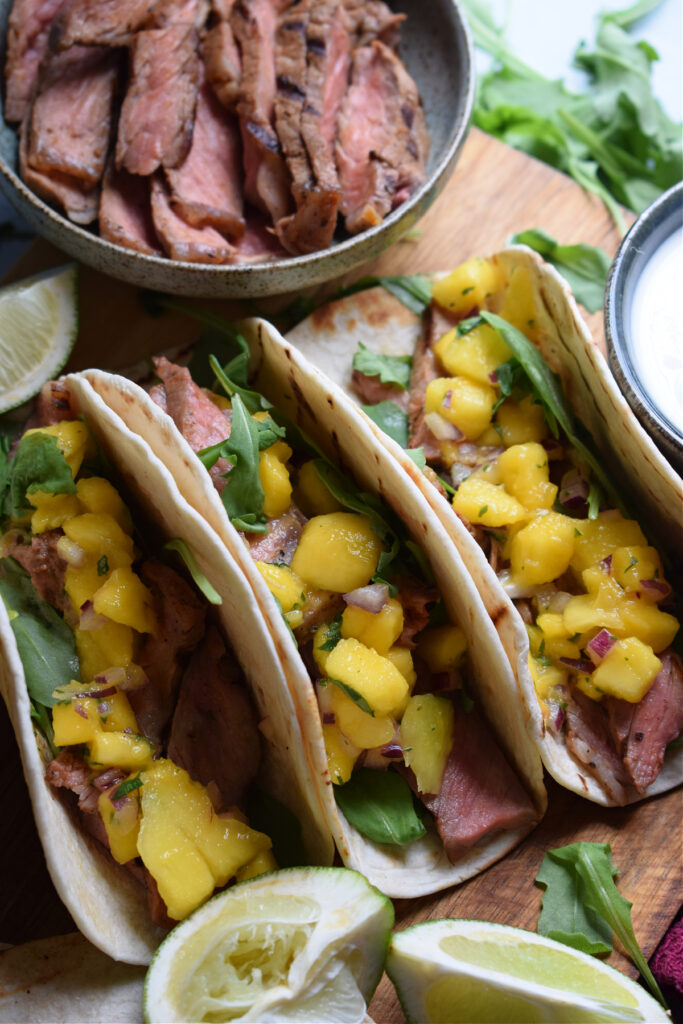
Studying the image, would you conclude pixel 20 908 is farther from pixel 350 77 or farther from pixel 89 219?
pixel 350 77

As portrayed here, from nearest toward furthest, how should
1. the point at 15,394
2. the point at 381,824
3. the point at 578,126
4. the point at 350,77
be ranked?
the point at 381,824 < the point at 15,394 < the point at 350,77 < the point at 578,126

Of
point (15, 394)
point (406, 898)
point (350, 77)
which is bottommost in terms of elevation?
point (406, 898)

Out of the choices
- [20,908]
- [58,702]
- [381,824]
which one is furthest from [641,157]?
[20,908]

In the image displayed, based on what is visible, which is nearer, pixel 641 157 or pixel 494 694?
pixel 494 694

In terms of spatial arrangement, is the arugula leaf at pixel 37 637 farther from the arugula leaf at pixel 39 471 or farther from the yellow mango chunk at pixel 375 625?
the yellow mango chunk at pixel 375 625

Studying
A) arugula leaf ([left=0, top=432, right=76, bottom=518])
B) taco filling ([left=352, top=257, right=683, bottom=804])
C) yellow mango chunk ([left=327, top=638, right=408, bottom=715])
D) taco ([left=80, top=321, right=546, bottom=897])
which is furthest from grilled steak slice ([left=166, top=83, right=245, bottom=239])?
yellow mango chunk ([left=327, top=638, right=408, bottom=715])

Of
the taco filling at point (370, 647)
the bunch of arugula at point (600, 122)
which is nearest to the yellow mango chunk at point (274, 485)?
the taco filling at point (370, 647)
